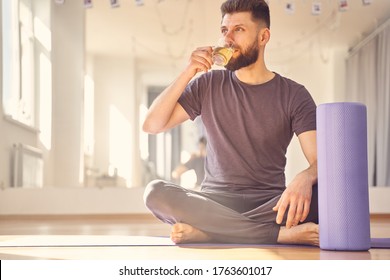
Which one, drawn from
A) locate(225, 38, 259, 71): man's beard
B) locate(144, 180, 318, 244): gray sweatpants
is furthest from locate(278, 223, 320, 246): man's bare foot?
locate(225, 38, 259, 71): man's beard

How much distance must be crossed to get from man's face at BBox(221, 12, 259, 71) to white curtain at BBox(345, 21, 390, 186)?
2760 millimetres

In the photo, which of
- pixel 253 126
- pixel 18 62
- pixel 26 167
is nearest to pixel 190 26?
pixel 18 62

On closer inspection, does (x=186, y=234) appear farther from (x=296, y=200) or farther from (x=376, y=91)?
(x=376, y=91)

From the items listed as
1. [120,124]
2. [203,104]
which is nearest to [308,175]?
[203,104]

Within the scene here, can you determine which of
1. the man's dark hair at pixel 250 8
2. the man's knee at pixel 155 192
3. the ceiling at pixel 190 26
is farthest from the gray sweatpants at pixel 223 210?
the ceiling at pixel 190 26

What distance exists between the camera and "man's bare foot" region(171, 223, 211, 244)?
2.23 metres

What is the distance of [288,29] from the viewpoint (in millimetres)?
4945

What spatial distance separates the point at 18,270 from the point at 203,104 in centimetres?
100

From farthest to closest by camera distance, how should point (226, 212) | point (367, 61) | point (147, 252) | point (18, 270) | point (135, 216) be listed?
point (135, 216)
point (367, 61)
point (226, 212)
point (147, 252)
point (18, 270)

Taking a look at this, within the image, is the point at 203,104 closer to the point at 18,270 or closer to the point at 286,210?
the point at 286,210

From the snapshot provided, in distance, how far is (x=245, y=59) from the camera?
2.21m

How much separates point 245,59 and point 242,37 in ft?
0.24

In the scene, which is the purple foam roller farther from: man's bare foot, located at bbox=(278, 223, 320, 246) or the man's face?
the man's face

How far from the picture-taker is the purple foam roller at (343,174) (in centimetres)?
195
